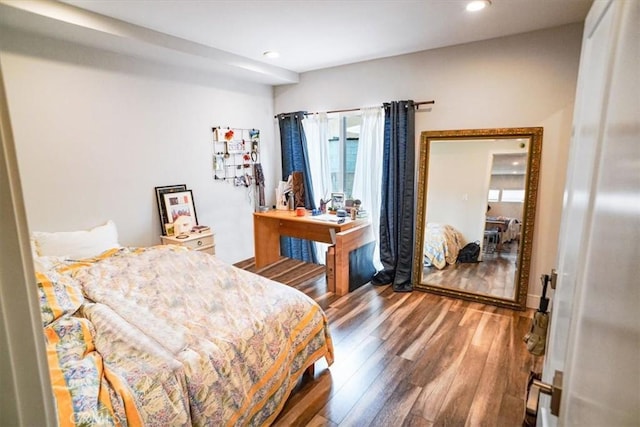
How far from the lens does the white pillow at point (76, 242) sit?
99.4 inches

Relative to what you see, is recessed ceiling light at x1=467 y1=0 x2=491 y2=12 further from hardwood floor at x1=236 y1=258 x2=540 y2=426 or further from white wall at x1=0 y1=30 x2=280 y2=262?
white wall at x1=0 y1=30 x2=280 y2=262

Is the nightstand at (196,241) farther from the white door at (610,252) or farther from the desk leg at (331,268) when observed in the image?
the white door at (610,252)

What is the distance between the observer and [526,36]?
2.83 meters

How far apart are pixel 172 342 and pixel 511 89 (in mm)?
3284

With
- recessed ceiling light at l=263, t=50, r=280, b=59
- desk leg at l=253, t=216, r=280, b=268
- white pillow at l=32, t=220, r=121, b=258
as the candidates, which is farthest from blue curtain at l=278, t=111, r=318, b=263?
white pillow at l=32, t=220, r=121, b=258

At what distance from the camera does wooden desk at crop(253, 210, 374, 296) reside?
3416 millimetres

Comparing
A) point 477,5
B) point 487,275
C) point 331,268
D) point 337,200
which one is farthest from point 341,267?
point 477,5

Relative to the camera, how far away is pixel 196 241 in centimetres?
341

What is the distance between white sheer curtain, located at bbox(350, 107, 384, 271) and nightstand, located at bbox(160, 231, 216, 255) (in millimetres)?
1758

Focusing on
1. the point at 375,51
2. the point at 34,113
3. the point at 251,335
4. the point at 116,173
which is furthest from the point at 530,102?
the point at 34,113

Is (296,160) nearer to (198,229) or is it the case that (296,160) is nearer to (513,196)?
(198,229)

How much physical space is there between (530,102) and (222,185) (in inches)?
132

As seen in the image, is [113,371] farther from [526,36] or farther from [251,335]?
[526,36]

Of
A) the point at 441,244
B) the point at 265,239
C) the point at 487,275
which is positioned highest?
the point at 441,244
